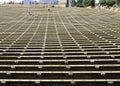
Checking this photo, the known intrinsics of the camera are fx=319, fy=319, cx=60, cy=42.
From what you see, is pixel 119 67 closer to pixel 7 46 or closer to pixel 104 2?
pixel 7 46

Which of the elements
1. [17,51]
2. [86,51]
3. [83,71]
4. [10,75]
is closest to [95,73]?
[83,71]

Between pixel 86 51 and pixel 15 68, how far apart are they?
4.67 m

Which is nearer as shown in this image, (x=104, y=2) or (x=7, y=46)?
(x=7, y=46)

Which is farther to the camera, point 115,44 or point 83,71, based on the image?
point 115,44

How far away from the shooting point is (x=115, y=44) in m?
18.5

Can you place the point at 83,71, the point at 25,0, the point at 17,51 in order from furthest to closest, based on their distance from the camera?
the point at 25,0 → the point at 17,51 → the point at 83,71

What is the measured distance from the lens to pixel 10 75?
11773 millimetres

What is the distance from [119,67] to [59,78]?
2586 millimetres

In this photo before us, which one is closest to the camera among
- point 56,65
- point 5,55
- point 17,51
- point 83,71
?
point 83,71

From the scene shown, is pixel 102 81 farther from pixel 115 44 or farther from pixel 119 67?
pixel 115 44

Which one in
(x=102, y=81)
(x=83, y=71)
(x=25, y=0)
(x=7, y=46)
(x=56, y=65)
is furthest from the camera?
(x=25, y=0)

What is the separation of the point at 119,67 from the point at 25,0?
361 feet

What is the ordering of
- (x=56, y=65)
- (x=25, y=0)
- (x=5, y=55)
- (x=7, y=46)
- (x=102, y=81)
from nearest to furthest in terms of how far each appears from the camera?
1. (x=102, y=81)
2. (x=56, y=65)
3. (x=5, y=55)
4. (x=7, y=46)
5. (x=25, y=0)

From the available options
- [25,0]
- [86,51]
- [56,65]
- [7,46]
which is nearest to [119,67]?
[56,65]
